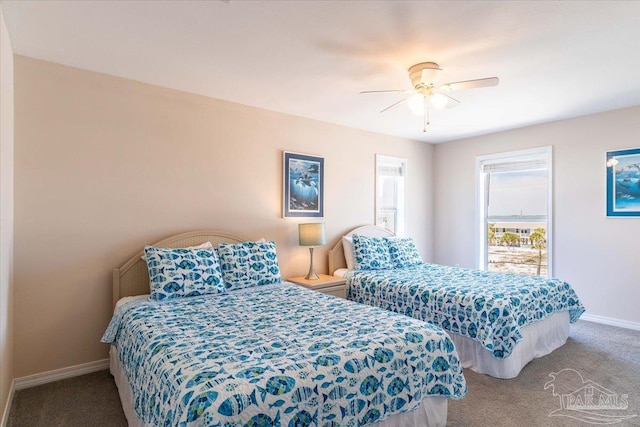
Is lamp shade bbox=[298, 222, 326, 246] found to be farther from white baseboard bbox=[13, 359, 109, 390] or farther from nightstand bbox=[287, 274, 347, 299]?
white baseboard bbox=[13, 359, 109, 390]

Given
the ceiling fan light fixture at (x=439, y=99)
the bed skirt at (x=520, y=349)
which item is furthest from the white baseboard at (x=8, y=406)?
the ceiling fan light fixture at (x=439, y=99)

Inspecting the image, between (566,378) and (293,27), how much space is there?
3265mm

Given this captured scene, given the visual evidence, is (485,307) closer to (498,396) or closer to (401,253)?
(498,396)

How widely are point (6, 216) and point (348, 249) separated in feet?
10.6

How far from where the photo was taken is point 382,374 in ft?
5.86

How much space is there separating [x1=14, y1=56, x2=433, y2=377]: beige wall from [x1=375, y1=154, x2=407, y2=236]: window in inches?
66.5

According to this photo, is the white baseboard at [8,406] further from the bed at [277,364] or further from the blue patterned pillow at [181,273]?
the blue patterned pillow at [181,273]

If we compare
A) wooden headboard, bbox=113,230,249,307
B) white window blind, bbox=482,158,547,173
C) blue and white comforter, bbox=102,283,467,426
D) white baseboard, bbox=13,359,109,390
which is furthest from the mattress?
white baseboard, bbox=13,359,109,390

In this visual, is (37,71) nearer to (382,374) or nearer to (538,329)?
(382,374)

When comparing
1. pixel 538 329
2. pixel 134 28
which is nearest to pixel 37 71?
pixel 134 28

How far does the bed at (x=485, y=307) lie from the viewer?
281 centimetres

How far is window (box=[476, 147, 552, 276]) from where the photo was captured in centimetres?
478

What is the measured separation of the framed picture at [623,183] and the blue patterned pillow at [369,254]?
2.60m

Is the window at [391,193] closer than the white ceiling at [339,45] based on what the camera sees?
No
